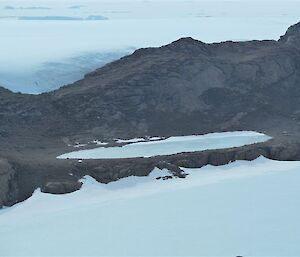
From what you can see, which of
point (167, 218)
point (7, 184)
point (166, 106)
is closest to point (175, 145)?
point (166, 106)

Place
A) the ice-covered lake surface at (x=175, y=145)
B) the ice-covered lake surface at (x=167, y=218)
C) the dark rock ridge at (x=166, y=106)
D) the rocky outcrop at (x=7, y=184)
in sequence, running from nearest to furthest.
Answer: the ice-covered lake surface at (x=167, y=218) → the rocky outcrop at (x=7, y=184) → the dark rock ridge at (x=166, y=106) → the ice-covered lake surface at (x=175, y=145)

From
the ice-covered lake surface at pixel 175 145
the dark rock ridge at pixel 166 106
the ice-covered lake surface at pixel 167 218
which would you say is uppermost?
the dark rock ridge at pixel 166 106

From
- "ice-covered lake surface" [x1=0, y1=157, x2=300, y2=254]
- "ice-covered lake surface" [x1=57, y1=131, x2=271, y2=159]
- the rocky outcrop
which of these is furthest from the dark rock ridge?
"ice-covered lake surface" [x1=0, y1=157, x2=300, y2=254]

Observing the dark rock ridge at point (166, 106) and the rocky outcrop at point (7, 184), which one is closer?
the rocky outcrop at point (7, 184)

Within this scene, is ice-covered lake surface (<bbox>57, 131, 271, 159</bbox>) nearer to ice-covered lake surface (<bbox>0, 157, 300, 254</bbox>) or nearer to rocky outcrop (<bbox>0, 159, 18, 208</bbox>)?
ice-covered lake surface (<bbox>0, 157, 300, 254</bbox>)

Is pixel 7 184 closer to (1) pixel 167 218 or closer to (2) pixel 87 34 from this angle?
(1) pixel 167 218

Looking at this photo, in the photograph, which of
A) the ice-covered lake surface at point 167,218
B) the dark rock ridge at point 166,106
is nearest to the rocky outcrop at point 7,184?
the ice-covered lake surface at point 167,218

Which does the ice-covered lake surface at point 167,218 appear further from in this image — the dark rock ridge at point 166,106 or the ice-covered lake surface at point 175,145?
the ice-covered lake surface at point 175,145
